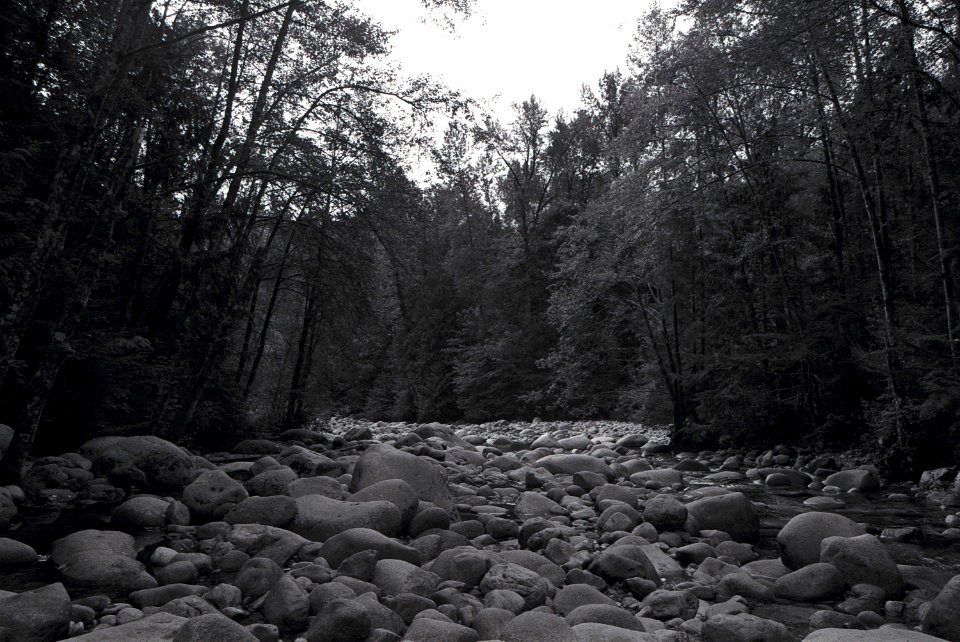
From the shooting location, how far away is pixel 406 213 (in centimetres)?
862

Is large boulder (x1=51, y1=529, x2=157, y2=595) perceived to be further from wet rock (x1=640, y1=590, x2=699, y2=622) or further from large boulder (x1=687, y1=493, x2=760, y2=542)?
large boulder (x1=687, y1=493, x2=760, y2=542)

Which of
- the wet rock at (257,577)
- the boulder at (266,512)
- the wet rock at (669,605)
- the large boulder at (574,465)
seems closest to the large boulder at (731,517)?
the wet rock at (669,605)

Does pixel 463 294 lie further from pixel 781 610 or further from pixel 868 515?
pixel 781 610

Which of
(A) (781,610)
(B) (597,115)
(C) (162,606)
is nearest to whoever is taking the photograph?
(C) (162,606)

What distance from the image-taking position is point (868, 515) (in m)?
5.80

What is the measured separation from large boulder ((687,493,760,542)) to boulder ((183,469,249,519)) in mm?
4174

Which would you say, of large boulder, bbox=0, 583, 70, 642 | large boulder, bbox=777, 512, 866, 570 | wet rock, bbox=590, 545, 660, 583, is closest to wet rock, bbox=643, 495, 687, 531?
large boulder, bbox=777, 512, 866, 570

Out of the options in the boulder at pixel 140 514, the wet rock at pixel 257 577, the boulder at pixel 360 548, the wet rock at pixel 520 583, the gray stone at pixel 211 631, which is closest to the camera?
the gray stone at pixel 211 631

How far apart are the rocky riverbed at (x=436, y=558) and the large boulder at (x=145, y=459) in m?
0.02

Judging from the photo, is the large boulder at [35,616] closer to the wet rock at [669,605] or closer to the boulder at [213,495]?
the boulder at [213,495]

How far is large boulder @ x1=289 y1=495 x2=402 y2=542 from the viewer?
455cm

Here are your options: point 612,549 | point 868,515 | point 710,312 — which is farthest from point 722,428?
point 612,549

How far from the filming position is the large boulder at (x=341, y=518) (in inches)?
179

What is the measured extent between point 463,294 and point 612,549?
21994 mm
